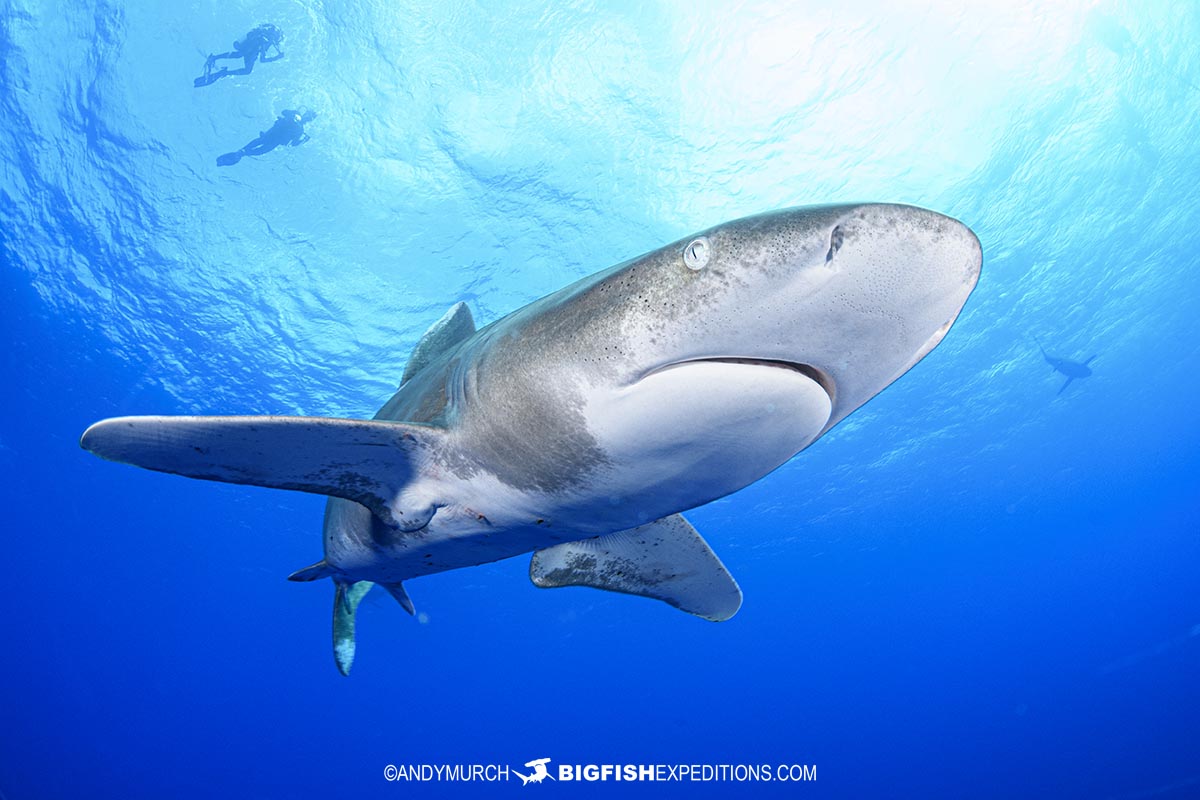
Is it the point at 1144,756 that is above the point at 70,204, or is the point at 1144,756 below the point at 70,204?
below

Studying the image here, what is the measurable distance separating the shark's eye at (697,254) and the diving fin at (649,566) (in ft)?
7.23

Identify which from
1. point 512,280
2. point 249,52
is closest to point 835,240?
point 249,52

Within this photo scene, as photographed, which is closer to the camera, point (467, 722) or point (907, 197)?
point (907, 197)

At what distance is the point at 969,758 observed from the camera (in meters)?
64.5

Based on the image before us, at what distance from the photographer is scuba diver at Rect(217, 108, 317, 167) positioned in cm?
1299

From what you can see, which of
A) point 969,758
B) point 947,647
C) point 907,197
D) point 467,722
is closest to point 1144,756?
point 969,758

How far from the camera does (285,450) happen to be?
240 centimetres

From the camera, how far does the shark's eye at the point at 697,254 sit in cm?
167

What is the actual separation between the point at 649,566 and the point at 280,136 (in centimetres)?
1389

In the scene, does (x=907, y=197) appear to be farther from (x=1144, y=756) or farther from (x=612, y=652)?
(x=1144, y=756)

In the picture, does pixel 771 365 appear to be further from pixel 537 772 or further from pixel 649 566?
pixel 537 772

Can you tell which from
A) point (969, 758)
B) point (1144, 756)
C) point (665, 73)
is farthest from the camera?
point (969, 758)

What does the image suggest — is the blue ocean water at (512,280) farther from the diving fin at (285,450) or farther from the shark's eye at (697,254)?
the shark's eye at (697,254)

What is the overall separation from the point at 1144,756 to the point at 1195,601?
45821 millimetres
